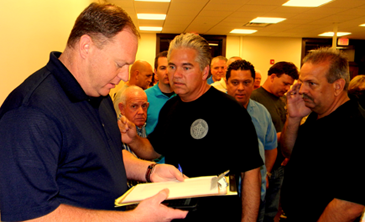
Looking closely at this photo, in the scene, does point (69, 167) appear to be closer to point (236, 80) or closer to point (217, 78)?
point (236, 80)

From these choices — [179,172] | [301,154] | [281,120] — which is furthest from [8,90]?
[281,120]

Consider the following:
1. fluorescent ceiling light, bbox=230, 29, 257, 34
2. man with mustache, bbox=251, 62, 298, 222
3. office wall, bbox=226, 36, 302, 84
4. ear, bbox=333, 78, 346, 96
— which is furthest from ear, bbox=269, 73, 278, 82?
office wall, bbox=226, 36, 302, 84

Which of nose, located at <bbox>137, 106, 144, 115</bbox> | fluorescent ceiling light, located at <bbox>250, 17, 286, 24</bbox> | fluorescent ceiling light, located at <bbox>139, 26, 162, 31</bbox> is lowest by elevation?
nose, located at <bbox>137, 106, 144, 115</bbox>

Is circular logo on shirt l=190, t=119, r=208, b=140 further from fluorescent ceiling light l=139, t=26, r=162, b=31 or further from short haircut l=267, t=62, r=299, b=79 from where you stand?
fluorescent ceiling light l=139, t=26, r=162, b=31

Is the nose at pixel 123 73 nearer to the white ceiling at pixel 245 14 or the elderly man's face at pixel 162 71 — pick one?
the elderly man's face at pixel 162 71

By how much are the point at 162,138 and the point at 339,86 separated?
121 cm

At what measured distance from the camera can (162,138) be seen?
1.83m

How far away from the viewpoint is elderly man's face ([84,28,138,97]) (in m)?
1.04

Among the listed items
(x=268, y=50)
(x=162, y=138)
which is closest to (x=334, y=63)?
(x=162, y=138)

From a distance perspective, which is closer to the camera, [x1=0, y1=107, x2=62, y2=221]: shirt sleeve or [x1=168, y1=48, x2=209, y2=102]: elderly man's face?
[x1=0, y1=107, x2=62, y2=221]: shirt sleeve

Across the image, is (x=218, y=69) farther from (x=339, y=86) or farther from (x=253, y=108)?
(x=339, y=86)

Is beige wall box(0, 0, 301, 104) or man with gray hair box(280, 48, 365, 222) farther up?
beige wall box(0, 0, 301, 104)

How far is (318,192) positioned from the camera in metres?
1.54

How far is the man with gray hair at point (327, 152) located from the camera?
138cm
